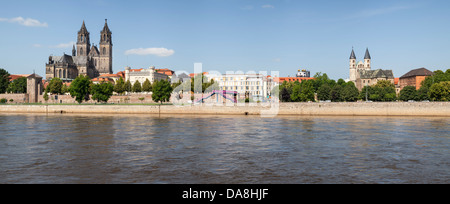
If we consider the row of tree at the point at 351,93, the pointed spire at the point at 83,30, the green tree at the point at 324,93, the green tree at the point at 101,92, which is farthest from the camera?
the pointed spire at the point at 83,30

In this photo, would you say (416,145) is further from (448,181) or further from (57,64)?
(57,64)

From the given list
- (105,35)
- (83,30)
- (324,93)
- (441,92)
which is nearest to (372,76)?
(324,93)

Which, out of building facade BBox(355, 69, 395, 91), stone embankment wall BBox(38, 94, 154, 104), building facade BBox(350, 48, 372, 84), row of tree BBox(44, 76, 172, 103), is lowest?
stone embankment wall BBox(38, 94, 154, 104)

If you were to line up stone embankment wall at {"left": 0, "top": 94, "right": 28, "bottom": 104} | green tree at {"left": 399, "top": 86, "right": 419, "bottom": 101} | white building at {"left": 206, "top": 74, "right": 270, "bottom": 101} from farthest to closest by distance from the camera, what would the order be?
1. white building at {"left": 206, "top": 74, "right": 270, "bottom": 101}
2. stone embankment wall at {"left": 0, "top": 94, "right": 28, "bottom": 104}
3. green tree at {"left": 399, "top": 86, "right": 419, "bottom": 101}

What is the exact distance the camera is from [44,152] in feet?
53.9

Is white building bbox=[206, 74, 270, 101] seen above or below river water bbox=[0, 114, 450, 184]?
above

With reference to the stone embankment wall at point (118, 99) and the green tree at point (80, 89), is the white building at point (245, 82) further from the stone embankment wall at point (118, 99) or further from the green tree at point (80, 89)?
the green tree at point (80, 89)

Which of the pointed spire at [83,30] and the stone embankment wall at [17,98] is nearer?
the stone embankment wall at [17,98]

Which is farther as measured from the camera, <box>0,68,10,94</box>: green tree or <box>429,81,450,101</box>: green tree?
<box>0,68,10,94</box>: green tree

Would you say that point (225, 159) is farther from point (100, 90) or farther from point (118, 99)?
point (118, 99)

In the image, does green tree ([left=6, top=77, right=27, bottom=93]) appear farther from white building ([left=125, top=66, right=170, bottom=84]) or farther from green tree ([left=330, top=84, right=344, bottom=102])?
green tree ([left=330, top=84, right=344, bottom=102])

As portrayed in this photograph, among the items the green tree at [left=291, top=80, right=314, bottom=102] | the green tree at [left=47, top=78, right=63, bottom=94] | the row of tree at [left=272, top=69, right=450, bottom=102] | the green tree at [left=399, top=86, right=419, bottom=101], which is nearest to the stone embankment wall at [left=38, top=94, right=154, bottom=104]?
the green tree at [left=47, top=78, right=63, bottom=94]

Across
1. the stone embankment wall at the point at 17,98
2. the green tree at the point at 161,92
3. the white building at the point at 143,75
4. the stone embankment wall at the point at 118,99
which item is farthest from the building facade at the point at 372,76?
the stone embankment wall at the point at 17,98
